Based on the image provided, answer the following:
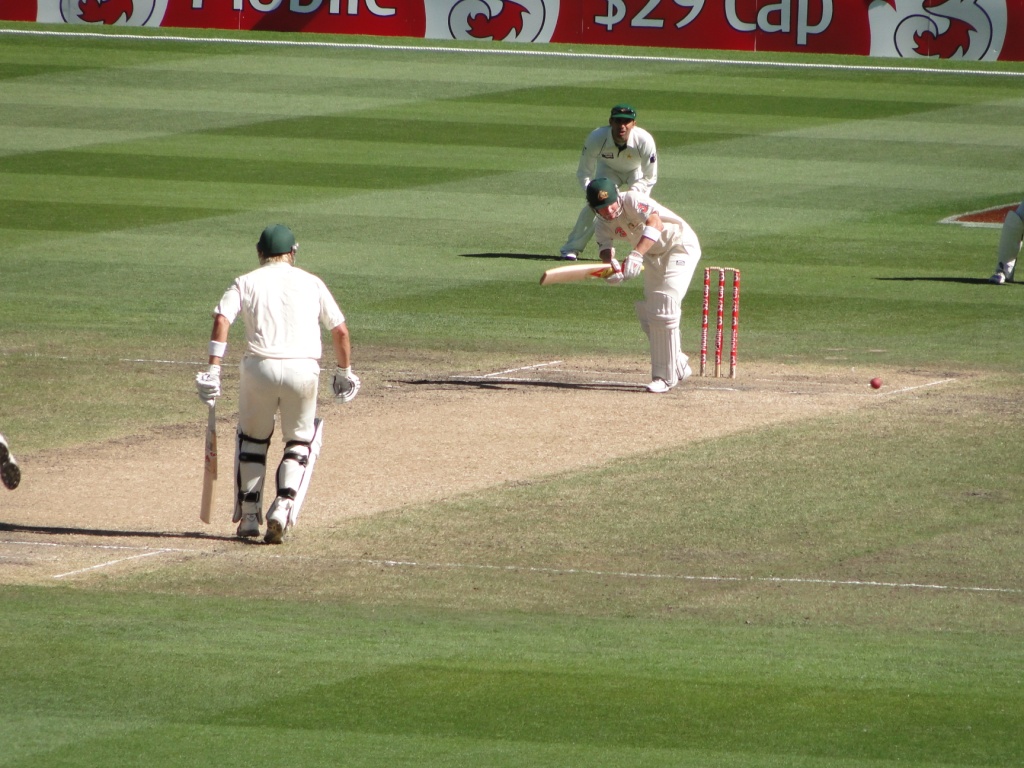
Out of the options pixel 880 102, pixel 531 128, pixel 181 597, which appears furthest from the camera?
pixel 880 102

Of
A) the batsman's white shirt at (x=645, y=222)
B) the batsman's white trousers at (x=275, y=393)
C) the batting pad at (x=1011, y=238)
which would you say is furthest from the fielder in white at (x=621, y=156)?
the batsman's white trousers at (x=275, y=393)

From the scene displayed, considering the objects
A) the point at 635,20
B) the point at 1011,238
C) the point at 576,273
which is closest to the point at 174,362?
the point at 576,273

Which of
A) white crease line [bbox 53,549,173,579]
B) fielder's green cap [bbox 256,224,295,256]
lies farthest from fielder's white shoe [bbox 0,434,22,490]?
fielder's green cap [bbox 256,224,295,256]

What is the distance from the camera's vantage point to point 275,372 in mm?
9320

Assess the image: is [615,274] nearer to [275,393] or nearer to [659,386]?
[659,386]

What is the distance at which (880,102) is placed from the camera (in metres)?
31.6

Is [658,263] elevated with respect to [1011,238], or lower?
elevated

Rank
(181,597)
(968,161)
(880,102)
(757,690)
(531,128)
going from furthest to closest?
(880,102) < (531,128) < (968,161) < (181,597) < (757,690)

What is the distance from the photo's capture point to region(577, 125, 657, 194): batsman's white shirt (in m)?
18.8

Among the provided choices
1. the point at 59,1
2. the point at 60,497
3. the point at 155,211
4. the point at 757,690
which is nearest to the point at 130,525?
the point at 60,497

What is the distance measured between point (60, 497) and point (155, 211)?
12.4 meters

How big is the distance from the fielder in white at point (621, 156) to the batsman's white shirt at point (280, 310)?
9.21 metres

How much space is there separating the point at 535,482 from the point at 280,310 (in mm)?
2134

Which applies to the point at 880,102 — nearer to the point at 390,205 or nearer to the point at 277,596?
the point at 390,205
